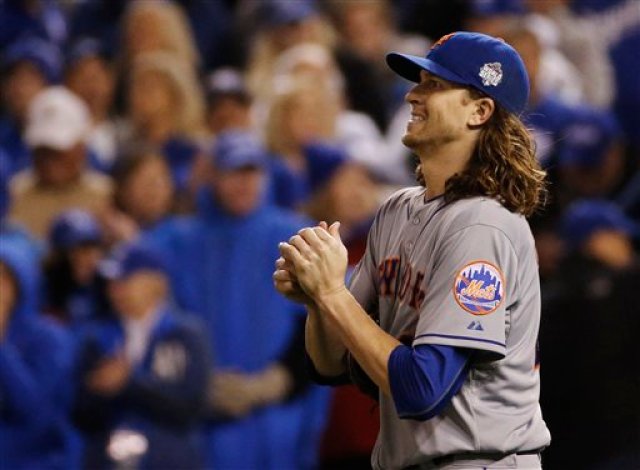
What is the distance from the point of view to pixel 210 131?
21.8ft

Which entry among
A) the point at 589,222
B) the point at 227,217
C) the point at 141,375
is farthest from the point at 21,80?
the point at 589,222

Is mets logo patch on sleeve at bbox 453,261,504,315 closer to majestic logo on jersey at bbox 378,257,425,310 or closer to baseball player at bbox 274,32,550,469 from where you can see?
baseball player at bbox 274,32,550,469

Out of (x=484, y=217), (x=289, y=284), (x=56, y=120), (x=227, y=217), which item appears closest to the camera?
(x=484, y=217)

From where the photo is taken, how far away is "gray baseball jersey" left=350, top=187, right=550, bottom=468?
256 cm

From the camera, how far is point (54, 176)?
631 cm

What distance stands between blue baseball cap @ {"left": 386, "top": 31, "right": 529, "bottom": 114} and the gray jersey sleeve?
0.93 ft

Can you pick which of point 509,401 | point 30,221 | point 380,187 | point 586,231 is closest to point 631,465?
point 586,231

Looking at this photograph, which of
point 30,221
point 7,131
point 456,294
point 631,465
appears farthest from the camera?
point 7,131

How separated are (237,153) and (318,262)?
361cm

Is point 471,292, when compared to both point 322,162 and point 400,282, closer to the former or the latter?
point 400,282

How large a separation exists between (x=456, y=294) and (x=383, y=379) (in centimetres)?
21

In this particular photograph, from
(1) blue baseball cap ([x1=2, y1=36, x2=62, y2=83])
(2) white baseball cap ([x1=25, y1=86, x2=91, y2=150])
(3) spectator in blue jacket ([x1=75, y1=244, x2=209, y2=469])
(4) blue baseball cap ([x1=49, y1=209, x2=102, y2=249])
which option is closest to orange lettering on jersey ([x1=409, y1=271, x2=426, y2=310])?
(3) spectator in blue jacket ([x1=75, y1=244, x2=209, y2=469])

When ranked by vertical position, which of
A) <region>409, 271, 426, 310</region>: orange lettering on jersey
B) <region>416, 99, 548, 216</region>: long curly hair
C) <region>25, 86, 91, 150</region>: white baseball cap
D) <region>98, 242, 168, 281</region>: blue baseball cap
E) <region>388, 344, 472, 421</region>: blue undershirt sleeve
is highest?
<region>25, 86, 91, 150</region>: white baseball cap

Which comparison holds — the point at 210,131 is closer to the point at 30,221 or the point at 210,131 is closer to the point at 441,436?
the point at 30,221
